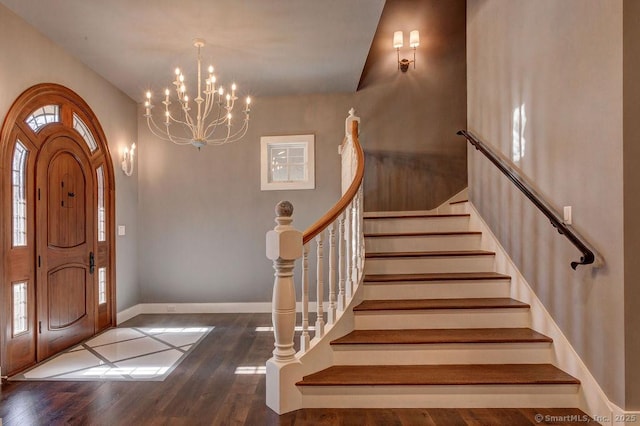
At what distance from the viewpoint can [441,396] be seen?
2.32m

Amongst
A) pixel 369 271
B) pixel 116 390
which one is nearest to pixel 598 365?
pixel 369 271

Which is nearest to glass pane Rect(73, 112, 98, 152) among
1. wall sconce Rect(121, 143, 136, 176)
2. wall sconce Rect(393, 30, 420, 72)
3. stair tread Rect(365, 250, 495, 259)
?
wall sconce Rect(121, 143, 136, 176)

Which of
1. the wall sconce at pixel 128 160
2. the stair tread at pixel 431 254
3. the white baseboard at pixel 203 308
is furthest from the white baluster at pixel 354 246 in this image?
the wall sconce at pixel 128 160

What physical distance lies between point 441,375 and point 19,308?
3.35m

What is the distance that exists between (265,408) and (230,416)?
22cm

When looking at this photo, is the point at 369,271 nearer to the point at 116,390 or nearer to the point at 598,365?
the point at 598,365

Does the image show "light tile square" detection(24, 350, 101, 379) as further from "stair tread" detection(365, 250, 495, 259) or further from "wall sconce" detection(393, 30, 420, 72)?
"wall sconce" detection(393, 30, 420, 72)

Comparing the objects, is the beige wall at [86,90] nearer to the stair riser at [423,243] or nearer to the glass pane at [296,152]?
the glass pane at [296,152]

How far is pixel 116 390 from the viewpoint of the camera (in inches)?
104

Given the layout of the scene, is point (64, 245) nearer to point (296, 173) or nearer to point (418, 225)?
point (296, 173)

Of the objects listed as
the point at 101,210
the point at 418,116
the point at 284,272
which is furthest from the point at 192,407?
the point at 418,116

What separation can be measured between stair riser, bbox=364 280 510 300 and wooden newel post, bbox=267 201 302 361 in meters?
0.93

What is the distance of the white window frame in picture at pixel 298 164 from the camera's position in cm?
496

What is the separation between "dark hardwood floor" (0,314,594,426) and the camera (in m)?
2.20
